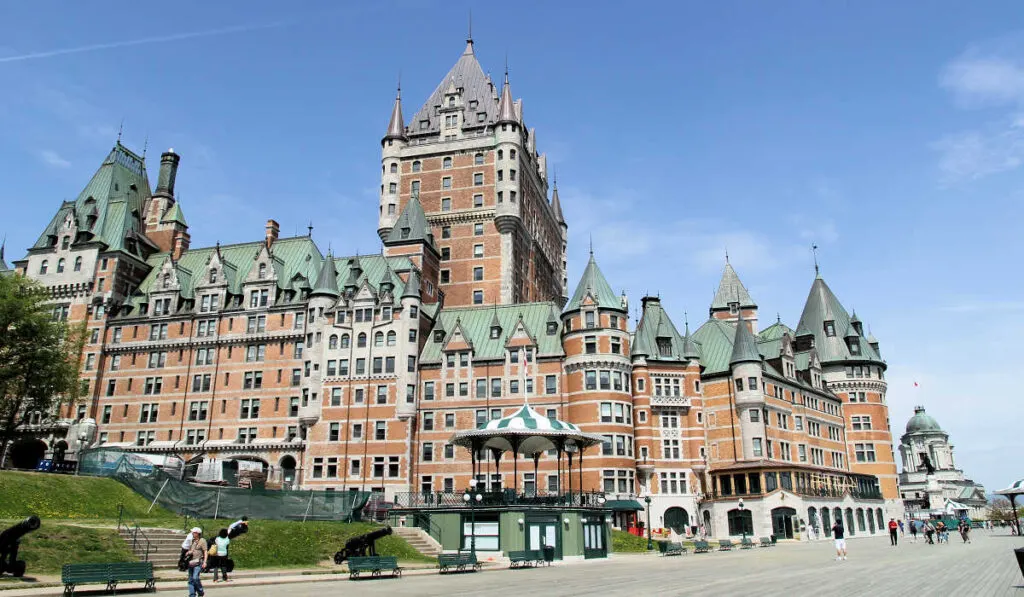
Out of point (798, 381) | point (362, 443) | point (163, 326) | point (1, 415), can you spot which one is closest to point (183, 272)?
point (163, 326)

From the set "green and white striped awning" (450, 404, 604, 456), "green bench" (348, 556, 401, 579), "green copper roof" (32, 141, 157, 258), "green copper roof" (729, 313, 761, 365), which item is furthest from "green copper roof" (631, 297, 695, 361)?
"green copper roof" (32, 141, 157, 258)

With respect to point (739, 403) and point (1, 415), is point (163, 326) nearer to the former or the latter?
point (1, 415)

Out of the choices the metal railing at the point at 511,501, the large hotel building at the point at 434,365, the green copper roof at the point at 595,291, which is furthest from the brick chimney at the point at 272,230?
the metal railing at the point at 511,501

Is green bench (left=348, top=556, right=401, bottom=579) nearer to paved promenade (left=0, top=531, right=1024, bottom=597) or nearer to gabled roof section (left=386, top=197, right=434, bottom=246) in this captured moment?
paved promenade (left=0, top=531, right=1024, bottom=597)

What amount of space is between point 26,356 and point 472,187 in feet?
159

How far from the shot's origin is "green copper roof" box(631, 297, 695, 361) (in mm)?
74875

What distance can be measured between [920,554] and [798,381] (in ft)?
146

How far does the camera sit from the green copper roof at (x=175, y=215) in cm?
9225

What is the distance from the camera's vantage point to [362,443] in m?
72.0

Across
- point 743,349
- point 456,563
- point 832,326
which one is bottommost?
point 456,563

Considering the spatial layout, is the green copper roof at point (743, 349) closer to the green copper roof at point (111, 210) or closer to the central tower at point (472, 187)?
the central tower at point (472, 187)

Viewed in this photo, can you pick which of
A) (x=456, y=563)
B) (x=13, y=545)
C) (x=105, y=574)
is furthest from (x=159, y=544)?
(x=456, y=563)

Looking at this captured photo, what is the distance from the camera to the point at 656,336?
76375 millimetres

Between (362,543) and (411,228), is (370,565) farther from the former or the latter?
(411,228)
